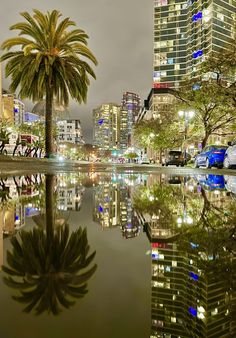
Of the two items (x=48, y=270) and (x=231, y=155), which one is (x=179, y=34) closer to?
(x=231, y=155)

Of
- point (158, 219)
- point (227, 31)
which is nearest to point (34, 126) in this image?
point (158, 219)

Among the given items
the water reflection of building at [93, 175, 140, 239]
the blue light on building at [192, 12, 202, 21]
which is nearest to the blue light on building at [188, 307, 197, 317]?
the water reflection of building at [93, 175, 140, 239]

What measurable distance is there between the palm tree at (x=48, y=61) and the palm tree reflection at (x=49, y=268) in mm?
24765

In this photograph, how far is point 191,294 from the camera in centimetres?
220

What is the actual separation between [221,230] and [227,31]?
17121 cm

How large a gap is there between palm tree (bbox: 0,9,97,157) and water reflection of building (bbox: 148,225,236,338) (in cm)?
2560

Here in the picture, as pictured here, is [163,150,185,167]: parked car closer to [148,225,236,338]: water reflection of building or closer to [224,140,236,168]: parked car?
[224,140,236,168]: parked car

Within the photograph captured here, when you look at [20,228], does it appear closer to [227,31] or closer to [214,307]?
[214,307]

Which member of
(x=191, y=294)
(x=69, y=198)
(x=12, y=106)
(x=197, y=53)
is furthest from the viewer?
(x=197, y=53)

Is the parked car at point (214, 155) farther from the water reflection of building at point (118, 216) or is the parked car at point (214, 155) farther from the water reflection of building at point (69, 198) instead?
the water reflection of building at point (118, 216)

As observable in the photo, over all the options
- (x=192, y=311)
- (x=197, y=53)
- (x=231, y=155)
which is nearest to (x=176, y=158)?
(x=231, y=155)

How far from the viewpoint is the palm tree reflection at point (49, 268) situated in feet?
6.62

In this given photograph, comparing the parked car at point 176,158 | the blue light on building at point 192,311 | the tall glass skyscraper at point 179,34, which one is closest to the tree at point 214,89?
the parked car at point 176,158

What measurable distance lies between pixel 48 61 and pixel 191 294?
2739cm
